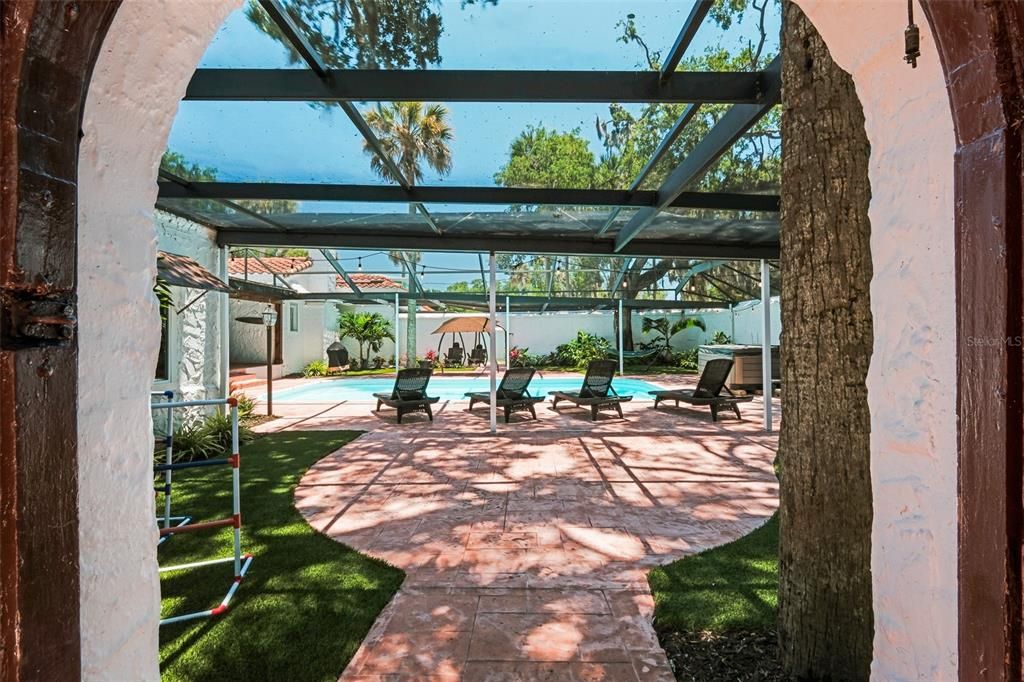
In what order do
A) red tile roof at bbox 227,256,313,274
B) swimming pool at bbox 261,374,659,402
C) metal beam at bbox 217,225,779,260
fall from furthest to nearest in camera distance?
red tile roof at bbox 227,256,313,274 < swimming pool at bbox 261,374,659,402 < metal beam at bbox 217,225,779,260

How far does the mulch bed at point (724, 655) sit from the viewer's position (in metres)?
2.25

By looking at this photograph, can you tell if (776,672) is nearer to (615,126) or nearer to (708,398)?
(615,126)

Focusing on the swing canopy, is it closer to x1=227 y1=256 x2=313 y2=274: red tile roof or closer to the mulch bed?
x1=227 y1=256 x2=313 y2=274: red tile roof

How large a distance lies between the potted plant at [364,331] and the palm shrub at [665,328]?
12.2 metres

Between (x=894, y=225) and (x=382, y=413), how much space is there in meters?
9.67

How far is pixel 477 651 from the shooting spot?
2.44 metres

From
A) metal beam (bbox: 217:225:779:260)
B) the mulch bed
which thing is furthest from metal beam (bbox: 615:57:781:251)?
the mulch bed

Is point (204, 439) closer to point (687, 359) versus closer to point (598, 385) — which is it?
point (598, 385)

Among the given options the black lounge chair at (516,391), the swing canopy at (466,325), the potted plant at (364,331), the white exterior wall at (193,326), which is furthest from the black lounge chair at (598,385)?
the potted plant at (364,331)

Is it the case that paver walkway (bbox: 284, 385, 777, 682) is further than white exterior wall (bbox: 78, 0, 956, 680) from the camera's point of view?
Yes

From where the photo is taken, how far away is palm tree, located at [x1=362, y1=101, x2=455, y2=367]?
3977 millimetres

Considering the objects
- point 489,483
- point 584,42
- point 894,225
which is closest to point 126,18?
point 894,225

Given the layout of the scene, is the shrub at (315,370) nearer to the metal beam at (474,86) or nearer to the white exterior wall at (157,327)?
the metal beam at (474,86)

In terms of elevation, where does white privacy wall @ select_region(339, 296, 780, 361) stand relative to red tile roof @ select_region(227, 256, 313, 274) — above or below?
below
